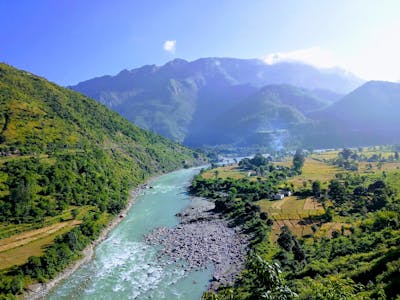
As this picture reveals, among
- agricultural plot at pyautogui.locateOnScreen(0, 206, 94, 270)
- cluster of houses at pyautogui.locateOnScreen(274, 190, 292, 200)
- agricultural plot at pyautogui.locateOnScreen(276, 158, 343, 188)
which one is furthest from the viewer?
agricultural plot at pyautogui.locateOnScreen(276, 158, 343, 188)

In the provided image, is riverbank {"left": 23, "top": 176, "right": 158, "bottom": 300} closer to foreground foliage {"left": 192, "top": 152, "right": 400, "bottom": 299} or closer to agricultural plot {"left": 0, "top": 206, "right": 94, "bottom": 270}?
agricultural plot {"left": 0, "top": 206, "right": 94, "bottom": 270}

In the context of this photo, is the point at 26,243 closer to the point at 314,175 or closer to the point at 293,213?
the point at 293,213

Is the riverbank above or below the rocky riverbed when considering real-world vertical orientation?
above

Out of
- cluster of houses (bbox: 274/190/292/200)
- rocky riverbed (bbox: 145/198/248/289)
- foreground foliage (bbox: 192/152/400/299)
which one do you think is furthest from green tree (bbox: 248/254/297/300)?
cluster of houses (bbox: 274/190/292/200)

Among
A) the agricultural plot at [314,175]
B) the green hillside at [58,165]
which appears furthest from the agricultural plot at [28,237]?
the agricultural plot at [314,175]

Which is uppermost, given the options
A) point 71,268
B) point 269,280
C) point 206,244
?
point 269,280

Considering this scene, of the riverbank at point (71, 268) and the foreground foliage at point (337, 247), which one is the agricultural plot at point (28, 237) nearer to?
the riverbank at point (71, 268)

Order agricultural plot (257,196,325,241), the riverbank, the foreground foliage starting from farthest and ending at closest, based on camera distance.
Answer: agricultural plot (257,196,325,241), the riverbank, the foreground foliage

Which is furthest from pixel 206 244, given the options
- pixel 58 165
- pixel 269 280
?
pixel 269 280
